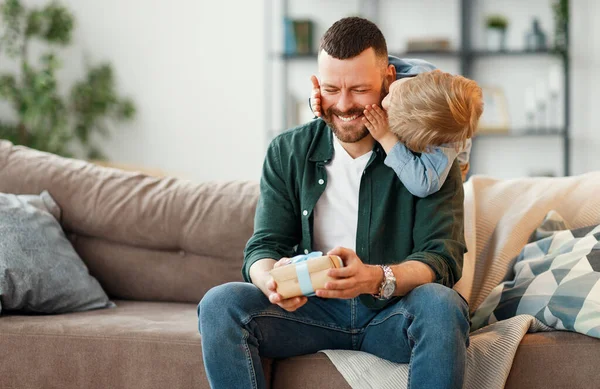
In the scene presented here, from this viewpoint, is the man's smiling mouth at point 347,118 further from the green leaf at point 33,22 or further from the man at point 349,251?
the green leaf at point 33,22

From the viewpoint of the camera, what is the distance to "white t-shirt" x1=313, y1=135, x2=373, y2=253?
6.57 ft

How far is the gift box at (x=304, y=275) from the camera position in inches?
65.4

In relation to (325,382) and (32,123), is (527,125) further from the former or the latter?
(325,382)

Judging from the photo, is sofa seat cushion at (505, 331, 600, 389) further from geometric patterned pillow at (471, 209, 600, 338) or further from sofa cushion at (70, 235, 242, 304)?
sofa cushion at (70, 235, 242, 304)

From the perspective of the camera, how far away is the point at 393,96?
189cm

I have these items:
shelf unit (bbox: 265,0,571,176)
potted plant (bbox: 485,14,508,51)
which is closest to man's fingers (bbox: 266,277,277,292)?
shelf unit (bbox: 265,0,571,176)

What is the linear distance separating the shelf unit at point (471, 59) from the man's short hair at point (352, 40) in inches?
130

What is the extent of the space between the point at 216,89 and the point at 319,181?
11.3 feet

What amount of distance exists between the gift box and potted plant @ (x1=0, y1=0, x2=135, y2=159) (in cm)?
339

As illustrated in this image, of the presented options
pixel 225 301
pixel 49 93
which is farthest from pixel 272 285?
pixel 49 93

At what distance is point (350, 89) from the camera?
192cm

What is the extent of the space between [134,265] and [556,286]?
4.38 ft

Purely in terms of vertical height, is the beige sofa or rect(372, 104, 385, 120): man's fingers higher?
rect(372, 104, 385, 120): man's fingers

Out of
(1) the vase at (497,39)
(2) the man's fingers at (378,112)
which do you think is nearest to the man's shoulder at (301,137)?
(2) the man's fingers at (378,112)
